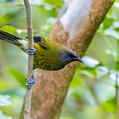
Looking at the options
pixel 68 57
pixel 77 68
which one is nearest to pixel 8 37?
pixel 68 57

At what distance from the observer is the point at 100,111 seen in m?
4.47

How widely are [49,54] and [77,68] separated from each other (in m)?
0.45

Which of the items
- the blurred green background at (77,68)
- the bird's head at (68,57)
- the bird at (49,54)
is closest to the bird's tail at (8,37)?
the bird at (49,54)

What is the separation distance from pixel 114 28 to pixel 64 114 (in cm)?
237

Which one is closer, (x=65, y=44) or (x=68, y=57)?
(x=68, y=57)

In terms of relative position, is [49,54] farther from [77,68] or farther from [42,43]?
[77,68]

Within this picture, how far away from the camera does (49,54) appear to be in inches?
97.2

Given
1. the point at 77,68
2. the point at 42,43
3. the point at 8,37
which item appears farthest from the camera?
the point at 77,68

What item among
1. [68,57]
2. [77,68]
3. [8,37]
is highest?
[8,37]

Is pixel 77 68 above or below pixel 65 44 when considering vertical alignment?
below

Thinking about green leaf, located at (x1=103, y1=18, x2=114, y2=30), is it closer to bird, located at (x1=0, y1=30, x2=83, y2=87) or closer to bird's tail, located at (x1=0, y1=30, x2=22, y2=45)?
bird, located at (x1=0, y1=30, x2=83, y2=87)

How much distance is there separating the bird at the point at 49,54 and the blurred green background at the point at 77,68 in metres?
0.15

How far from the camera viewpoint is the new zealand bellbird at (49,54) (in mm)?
2407

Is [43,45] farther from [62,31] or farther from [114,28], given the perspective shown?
[114,28]
